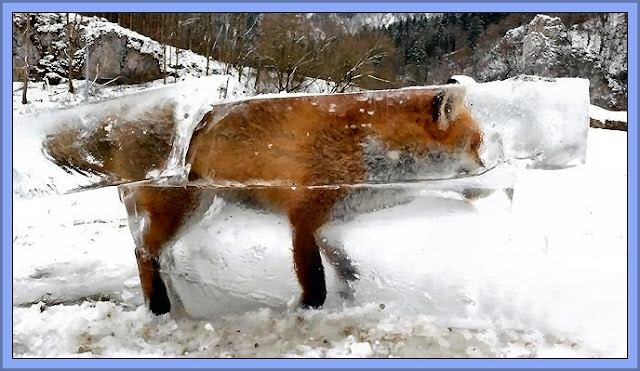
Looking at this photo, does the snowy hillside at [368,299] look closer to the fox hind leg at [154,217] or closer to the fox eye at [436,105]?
the fox hind leg at [154,217]

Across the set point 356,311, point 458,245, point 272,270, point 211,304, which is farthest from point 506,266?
point 211,304

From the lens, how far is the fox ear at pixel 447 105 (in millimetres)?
3465

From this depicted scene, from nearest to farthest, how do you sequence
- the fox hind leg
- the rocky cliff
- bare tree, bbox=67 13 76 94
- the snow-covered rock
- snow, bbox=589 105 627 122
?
the fox hind leg → snow, bbox=589 105 627 122 → the snow-covered rock → bare tree, bbox=67 13 76 94 → the rocky cliff

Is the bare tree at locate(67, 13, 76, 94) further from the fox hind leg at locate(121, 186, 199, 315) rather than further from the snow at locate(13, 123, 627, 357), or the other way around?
the fox hind leg at locate(121, 186, 199, 315)

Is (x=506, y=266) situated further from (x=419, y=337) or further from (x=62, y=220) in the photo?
(x=62, y=220)

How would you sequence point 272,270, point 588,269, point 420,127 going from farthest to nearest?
point 588,269 < point 272,270 < point 420,127

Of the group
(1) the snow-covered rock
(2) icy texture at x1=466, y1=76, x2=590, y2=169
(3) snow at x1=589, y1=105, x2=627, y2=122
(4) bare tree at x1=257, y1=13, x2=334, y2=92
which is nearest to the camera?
(2) icy texture at x1=466, y1=76, x2=590, y2=169

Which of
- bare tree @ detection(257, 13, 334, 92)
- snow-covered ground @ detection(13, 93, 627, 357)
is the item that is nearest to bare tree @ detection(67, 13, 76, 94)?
bare tree @ detection(257, 13, 334, 92)

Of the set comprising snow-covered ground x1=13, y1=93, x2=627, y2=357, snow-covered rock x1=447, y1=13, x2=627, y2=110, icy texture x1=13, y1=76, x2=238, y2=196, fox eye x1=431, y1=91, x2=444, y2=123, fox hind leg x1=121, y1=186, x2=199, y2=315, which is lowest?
snow-covered ground x1=13, y1=93, x2=627, y2=357

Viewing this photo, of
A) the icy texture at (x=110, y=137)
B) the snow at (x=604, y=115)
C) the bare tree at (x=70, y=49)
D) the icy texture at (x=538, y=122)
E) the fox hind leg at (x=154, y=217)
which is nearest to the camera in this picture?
the icy texture at (x=538, y=122)

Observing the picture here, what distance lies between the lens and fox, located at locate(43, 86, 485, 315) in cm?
352

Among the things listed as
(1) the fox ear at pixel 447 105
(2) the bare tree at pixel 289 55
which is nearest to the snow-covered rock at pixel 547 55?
(2) the bare tree at pixel 289 55

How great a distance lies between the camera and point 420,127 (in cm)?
353

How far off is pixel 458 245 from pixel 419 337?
78cm
